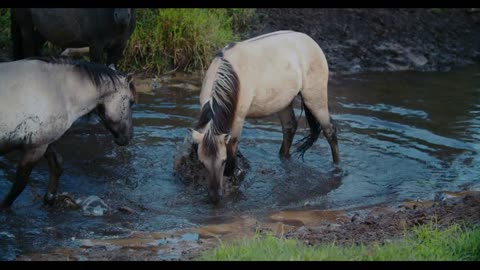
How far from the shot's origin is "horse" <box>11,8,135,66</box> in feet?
32.5

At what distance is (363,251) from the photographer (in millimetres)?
5434

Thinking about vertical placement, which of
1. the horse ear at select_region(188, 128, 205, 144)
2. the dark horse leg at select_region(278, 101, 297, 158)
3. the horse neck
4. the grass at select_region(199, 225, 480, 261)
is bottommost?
the dark horse leg at select_region(278, 101, 297, 158)

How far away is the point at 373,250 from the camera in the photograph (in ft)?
18.4

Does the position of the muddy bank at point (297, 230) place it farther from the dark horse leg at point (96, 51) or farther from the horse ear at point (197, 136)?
the dark horse leg at point (96, 51)

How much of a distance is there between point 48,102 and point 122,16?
3047mm

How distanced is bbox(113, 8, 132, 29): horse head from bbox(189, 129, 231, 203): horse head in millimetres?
2830

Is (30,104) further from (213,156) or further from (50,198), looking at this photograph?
(213,156)

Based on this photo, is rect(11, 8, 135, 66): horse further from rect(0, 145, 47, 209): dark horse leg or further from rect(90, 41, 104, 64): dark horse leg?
rect(0, 145, 47, 209): dark horse leg

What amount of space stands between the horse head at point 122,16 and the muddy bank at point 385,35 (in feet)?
13.6

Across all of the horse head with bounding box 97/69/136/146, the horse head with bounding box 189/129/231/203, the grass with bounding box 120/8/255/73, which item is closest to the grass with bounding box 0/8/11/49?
the grass with bounding box 120/8/255/73

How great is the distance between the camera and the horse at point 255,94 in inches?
299

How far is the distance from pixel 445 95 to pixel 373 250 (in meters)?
7.12

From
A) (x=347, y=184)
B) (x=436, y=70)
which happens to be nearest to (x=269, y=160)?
(x=347, y=184)

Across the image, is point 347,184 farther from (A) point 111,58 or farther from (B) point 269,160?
(A) point 111,58
